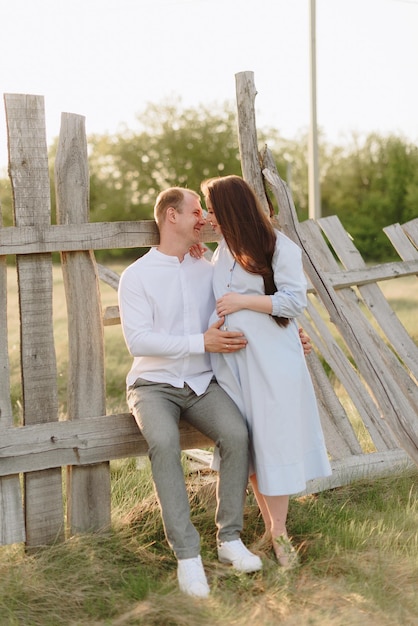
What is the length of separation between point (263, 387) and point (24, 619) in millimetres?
1318

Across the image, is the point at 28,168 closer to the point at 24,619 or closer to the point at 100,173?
the point at 24,619

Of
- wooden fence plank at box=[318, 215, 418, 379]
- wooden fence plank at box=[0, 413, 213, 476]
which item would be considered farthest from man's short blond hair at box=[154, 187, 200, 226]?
wooden fence plank at box=[318, 215, 418, 379]

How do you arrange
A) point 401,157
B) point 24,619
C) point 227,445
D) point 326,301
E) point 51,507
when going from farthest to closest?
point 401,157 < point 326,301 < point 51,507 < point 227,445 < point 24,619

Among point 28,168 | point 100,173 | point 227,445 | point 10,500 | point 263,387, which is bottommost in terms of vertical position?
point 10,500

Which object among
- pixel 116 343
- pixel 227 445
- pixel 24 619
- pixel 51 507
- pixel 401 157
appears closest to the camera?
pixel 24 619

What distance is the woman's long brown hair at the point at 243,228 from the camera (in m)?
3.52

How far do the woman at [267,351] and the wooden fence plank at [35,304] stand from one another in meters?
0.75

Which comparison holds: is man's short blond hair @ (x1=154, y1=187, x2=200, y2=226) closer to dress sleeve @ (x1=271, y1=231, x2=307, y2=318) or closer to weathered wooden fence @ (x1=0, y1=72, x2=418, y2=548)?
weathered wooden fence @ (x1=0, y1=72, x2=418, y2=548)

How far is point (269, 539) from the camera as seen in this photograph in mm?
3637

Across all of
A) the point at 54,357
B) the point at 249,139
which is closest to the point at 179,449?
the point at 54,357

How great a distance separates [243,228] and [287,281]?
0.30m

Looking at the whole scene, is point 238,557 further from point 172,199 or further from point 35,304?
point 172,199

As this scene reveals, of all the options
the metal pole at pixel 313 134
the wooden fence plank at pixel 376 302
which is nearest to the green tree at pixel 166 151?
the metal pole at pixel 313 134

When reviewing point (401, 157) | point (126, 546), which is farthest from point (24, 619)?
point (401, 157)
